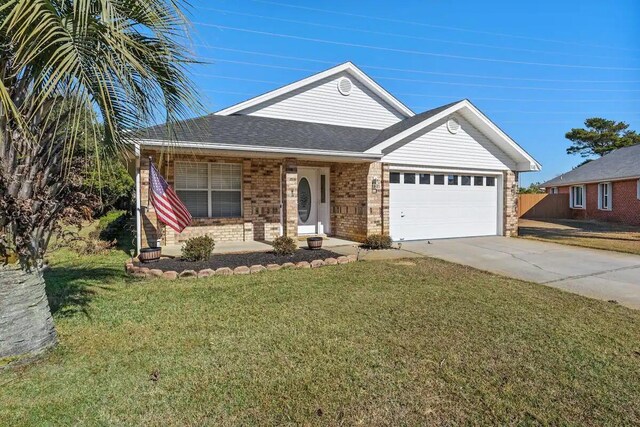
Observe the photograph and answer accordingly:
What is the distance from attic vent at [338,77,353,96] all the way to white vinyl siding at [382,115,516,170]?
3975 mm

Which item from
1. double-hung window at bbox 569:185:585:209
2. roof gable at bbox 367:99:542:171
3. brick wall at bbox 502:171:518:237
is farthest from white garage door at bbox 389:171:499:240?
double-hung window at bbox 569:185:585:209

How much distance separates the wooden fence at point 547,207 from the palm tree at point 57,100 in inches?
1138

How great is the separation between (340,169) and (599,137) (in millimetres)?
40216

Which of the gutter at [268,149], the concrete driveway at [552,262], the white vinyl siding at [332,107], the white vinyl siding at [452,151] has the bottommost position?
the concrete driveway at [552,262]

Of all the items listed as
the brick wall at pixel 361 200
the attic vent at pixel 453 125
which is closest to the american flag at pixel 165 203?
the brick wall at pixel 361 200

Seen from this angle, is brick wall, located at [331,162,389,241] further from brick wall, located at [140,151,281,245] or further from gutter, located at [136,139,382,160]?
brick wall, located at [140,151,281,245]

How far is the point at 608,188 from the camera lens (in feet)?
75.5

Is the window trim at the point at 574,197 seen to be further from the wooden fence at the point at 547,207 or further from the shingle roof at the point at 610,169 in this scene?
the shingle roof at the point at 610,169

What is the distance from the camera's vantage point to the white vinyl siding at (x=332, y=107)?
1370 cm

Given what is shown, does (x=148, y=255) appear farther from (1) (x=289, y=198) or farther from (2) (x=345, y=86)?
(2) (x=345, y=86)

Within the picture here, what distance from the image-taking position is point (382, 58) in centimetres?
1956

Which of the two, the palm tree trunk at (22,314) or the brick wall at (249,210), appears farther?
the brick wall at (249,210)

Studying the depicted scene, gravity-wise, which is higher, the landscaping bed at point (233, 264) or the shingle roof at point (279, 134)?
the shingle roof at point (279, 134)

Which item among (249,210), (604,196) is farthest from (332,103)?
(604,196)
